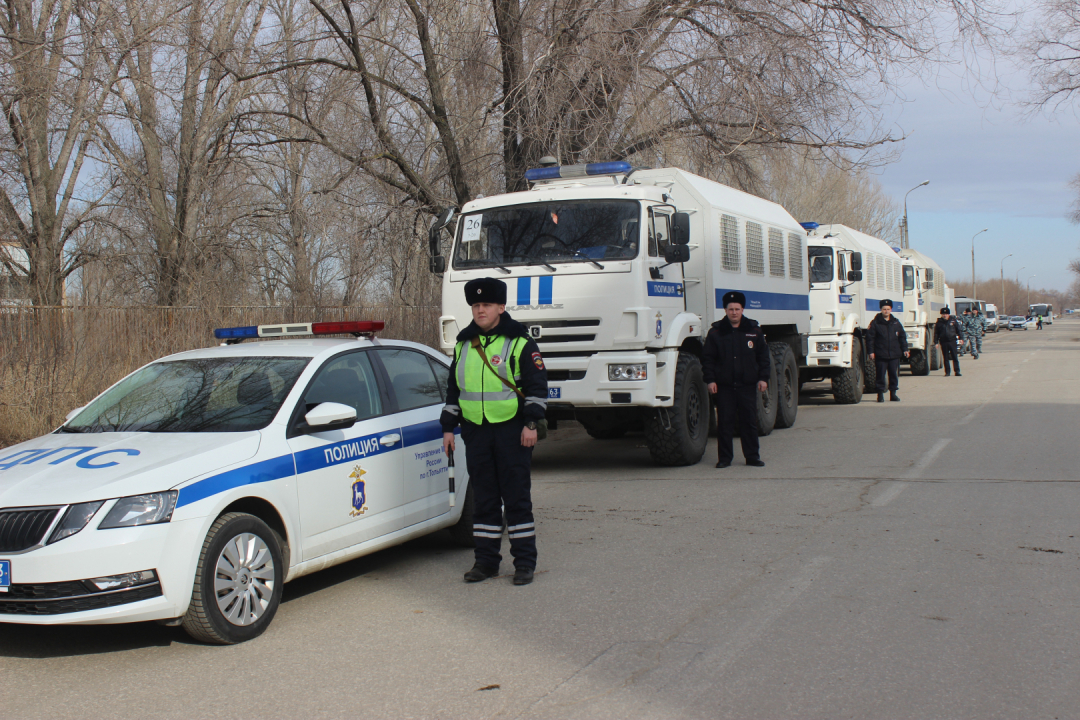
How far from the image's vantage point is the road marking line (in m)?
7.95

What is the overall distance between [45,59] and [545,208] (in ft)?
22.2

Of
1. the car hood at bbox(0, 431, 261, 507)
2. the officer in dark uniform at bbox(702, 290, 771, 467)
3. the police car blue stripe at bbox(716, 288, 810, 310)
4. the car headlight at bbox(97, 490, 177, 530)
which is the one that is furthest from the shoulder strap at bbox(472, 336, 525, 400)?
the police car blue stripe at bbox(716, 288, 810, 310)

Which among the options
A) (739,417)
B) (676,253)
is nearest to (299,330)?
(676,253)

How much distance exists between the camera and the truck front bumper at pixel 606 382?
9.24m

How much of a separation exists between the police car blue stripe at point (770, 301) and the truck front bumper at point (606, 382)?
5.86 feet

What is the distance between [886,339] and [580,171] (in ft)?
31.8

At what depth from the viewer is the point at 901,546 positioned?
6340mm

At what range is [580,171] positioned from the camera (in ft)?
34.4

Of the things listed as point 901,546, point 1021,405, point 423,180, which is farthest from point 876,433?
point 423,180

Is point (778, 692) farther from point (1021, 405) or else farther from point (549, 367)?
point (1021, 405)

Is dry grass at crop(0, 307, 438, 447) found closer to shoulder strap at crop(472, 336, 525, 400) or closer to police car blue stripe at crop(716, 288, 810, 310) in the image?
shoulder strap at crop(472, 336, 525, 400)

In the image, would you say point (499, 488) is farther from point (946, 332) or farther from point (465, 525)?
point (946, 332)

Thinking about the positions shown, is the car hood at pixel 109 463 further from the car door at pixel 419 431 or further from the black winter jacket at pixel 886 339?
the black winter jacket at pixel 886 339

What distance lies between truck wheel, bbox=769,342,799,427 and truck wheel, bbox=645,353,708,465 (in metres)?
3.16
